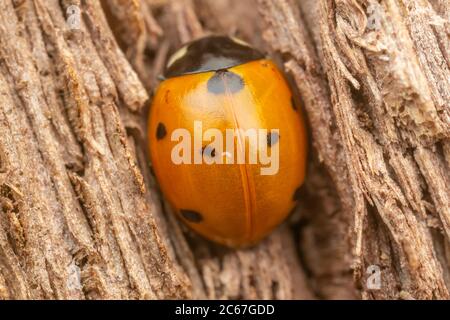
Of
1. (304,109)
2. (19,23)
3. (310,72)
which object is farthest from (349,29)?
(19,23)

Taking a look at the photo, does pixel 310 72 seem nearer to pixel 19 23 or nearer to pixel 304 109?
pixel 304 109

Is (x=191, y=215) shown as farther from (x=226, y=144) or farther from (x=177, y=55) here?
(x=177, y=55)

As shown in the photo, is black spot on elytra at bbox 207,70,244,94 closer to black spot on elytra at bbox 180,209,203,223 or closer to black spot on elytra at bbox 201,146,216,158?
black spot on elytra at bbox 201,146,216,158

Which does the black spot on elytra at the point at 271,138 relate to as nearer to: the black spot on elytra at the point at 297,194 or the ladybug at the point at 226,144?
the ladybug at the point at 226,144

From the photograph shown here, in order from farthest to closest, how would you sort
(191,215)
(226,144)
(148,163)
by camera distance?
(148,163) < (191,215) < (226,144)

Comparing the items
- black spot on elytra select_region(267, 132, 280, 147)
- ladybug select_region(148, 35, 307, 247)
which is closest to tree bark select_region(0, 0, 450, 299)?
ladybug select_region(148, 35, 307, 247)

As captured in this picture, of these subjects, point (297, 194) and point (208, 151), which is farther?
point (297, 194)

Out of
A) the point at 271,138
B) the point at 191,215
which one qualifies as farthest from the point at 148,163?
the point at 271,138
